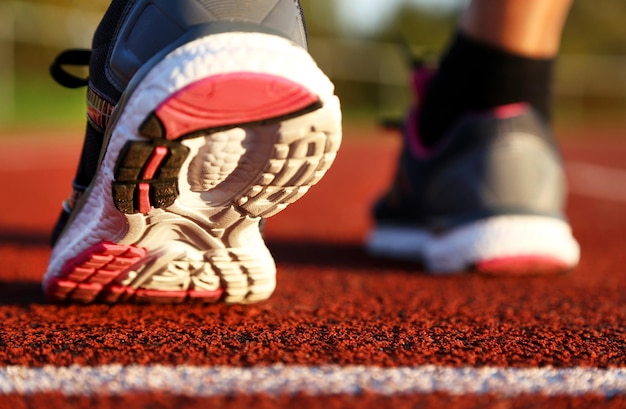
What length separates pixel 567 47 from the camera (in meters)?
25.6

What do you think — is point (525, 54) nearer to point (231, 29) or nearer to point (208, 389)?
point (231, 29)

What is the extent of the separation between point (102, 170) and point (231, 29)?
11.1 inches

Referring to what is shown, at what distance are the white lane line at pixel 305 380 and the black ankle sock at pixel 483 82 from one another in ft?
3.34

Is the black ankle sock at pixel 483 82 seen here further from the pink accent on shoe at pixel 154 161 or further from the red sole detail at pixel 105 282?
the pink accent on shoe at pixel 154 161

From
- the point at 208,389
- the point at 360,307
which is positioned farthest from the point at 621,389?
the point at 360,307

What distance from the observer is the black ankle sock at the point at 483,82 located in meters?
1.78

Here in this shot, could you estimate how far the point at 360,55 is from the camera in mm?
17938

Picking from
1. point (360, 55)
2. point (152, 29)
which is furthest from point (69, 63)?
point (360, 55)

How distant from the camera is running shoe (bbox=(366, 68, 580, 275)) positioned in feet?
5.45

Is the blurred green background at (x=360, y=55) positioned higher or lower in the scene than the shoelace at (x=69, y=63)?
lower

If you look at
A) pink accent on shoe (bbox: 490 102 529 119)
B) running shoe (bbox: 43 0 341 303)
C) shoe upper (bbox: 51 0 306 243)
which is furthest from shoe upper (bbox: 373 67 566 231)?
shoe upper (bbox: 51 0 306 243)

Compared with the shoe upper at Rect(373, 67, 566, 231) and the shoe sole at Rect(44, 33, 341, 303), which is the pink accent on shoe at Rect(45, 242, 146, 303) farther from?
the shoe upper at Rect(373, 67, 566, 231)

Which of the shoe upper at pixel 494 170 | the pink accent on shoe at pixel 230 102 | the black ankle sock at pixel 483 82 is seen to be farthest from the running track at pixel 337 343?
the black ankle sock at pixel 483 82

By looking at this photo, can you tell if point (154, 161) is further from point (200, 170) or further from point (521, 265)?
point (521, 265)
